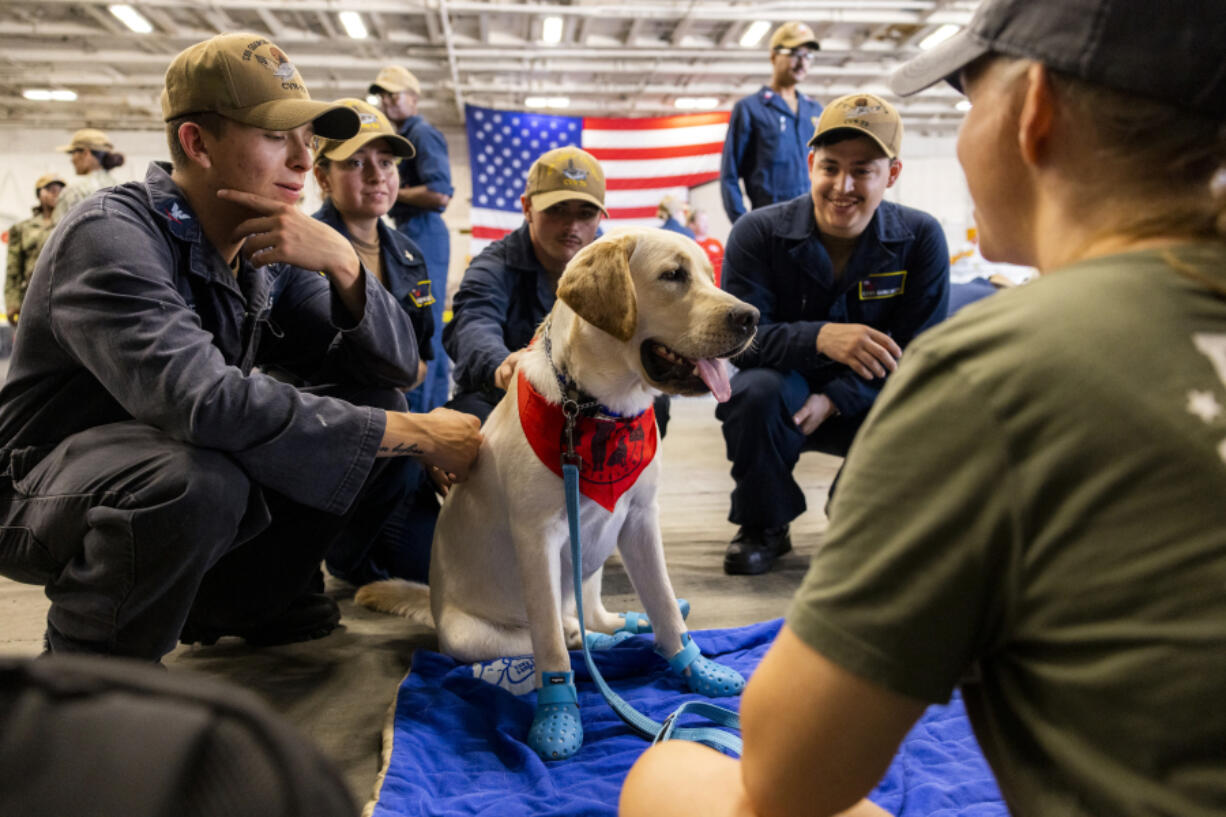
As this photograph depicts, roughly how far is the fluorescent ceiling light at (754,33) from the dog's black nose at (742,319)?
10234 millimetres

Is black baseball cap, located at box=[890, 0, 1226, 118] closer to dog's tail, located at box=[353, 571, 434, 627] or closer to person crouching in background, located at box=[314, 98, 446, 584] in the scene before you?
dog's tail, located at box=[353, 571, 434, 627]

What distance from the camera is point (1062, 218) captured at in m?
0.71

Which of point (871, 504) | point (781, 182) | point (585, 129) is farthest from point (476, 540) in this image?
point (585, 129)

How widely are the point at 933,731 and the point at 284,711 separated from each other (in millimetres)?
1561

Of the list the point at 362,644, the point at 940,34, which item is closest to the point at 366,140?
the point at 362,644

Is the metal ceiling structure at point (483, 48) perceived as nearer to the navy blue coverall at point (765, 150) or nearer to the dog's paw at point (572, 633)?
the navy blue coverall at point (765, 150)

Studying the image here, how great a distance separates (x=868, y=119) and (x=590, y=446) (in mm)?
1824

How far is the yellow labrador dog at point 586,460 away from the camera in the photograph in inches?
75.7

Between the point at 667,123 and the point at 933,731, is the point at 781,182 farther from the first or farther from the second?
the point at 667,123

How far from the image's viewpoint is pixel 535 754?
5.89 feet

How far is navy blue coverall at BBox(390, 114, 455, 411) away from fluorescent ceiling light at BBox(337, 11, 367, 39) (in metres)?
6.47

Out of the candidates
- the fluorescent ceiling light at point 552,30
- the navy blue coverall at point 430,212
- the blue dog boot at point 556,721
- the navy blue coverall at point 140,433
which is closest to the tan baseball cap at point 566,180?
the navy blue coverall at point 140,433

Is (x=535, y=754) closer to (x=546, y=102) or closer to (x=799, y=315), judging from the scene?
(x=799, y=315)

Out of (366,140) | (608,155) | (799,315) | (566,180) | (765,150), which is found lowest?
(608,155)
